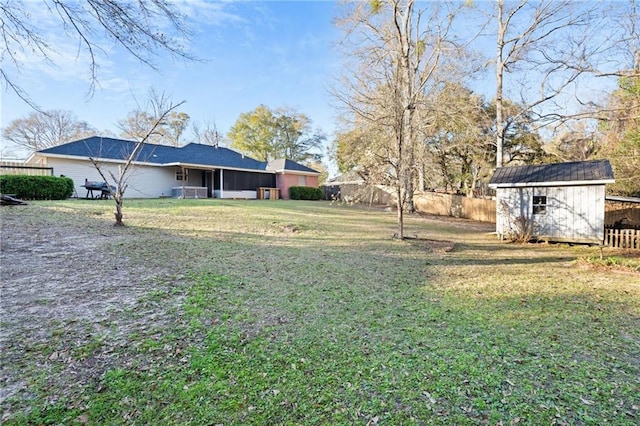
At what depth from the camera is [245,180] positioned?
22641mm

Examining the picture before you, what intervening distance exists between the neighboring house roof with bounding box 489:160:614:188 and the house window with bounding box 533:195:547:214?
0.47 metres

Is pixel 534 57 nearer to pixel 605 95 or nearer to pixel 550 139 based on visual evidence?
pixel 605 95

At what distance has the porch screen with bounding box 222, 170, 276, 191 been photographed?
21578 millimetres

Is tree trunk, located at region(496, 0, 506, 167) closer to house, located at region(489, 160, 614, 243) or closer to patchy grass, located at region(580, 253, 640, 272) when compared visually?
house, located at region(489, 160, 614, 243)

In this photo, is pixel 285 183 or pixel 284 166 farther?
pixel 285 183

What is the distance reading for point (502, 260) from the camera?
7.64 m

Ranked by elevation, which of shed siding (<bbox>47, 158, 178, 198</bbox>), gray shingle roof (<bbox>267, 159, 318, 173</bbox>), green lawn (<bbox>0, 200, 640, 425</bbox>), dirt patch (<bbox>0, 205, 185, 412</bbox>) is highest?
gray shingle roof (<bbox>267, 159, 318, 173</bbox>)

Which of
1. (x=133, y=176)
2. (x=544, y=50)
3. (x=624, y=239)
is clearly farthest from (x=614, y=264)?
(x=133, y=176)

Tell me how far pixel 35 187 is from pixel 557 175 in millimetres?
18598

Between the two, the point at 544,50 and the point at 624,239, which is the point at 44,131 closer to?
the point at 544,50

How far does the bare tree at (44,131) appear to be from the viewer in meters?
28.3

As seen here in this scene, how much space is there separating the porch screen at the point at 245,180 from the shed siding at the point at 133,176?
3.42m

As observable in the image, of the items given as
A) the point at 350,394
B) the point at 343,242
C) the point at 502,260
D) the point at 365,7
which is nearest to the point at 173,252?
the point at 343,242

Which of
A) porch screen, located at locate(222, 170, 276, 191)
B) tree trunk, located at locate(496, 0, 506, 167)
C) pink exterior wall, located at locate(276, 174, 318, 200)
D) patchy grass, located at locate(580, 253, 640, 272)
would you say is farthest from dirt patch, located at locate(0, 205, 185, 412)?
pink exterior wall, located at locate(276, 174, 318, 200)
